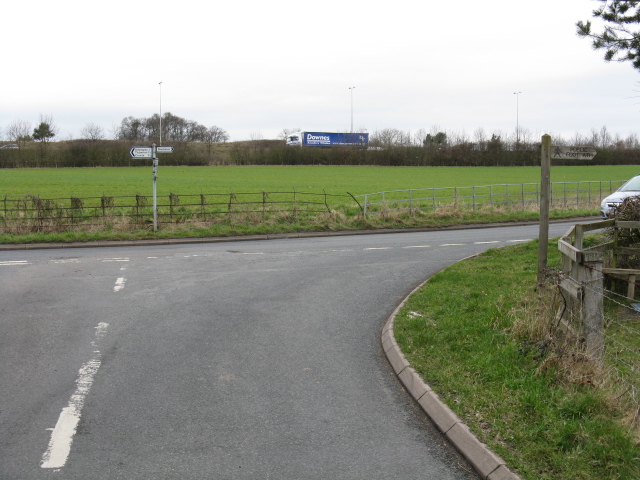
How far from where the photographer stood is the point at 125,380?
662 cm

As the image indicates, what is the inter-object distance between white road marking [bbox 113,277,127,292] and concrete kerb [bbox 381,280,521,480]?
20.0 ft

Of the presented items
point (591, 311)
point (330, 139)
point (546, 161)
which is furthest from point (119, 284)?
point (330, 139)

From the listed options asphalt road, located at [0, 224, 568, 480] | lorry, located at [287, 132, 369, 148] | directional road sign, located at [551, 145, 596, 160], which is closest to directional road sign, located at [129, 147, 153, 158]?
asphalt road, located at [0, 224, 568, 480]

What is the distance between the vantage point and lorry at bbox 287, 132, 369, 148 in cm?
10975

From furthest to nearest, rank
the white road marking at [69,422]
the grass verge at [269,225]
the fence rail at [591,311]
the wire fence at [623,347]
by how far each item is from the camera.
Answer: the grass verge at [269,225], the fence rail at [591,311], the wire fence at [623,347], the white road marking at [69,422]

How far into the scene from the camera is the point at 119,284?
1218 centimetres

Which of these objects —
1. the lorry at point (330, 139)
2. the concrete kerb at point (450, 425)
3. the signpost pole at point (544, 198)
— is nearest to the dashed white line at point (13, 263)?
the concrete kerb at point (450, 425)

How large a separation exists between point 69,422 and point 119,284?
6.95 metres

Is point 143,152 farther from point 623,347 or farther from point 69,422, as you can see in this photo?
point 623,347

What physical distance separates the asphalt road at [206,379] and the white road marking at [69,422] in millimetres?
19

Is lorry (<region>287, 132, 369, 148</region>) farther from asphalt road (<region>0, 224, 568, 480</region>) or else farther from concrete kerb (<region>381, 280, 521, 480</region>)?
concrete kerb (<region>381, 280, 521, 480</region>)

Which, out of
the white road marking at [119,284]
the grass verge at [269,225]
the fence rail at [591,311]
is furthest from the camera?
the grass verge at [269,225]

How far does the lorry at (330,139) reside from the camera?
10975 centimetres

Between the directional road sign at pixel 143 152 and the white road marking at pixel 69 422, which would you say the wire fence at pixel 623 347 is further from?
the directional road sign at pixel 143 152
